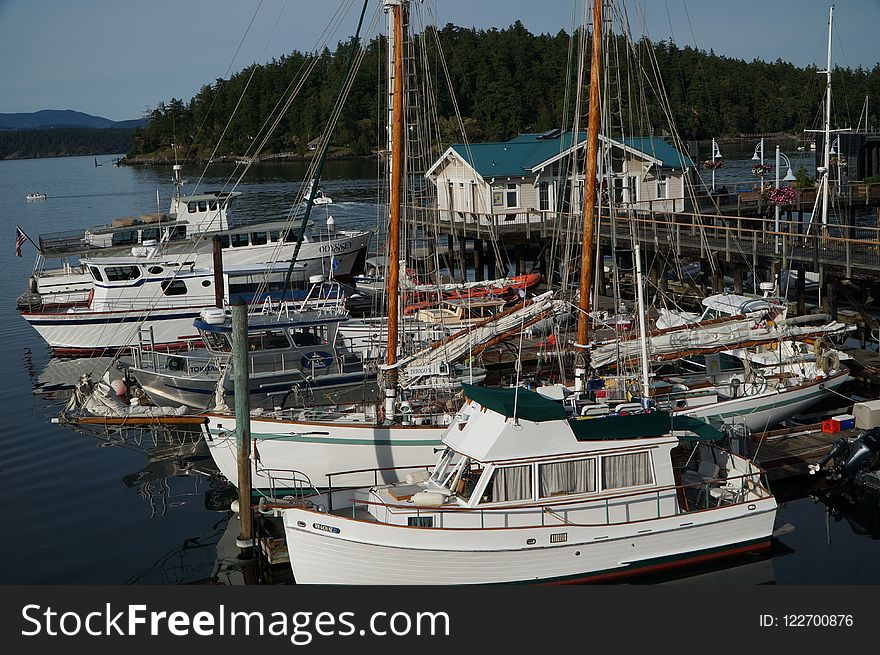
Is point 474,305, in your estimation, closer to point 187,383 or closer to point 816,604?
point 187,383

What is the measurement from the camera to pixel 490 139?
157000 mm

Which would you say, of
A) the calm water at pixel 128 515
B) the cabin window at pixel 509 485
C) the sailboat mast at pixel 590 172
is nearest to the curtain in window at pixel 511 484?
the cabin window at pixel 509 485

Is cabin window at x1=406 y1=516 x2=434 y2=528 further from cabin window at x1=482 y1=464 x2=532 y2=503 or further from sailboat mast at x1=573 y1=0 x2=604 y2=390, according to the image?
sailboat mast at x1=573 y1=0 x2=604 y2=390

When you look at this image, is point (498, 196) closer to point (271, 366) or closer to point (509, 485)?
→ point (271, 366)

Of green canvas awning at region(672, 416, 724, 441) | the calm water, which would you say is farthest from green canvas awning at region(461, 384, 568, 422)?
the calm water

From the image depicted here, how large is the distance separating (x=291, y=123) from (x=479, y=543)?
179545mm

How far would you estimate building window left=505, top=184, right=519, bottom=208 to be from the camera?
50.7 meters

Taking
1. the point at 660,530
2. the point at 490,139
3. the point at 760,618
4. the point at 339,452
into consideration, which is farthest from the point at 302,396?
the point at 490,139

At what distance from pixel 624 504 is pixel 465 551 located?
→ 137 inches

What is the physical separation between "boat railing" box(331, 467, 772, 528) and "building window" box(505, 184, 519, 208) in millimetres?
30847

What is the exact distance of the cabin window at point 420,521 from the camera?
19.2 m

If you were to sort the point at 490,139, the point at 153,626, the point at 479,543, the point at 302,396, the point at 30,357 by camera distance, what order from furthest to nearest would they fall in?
1. the point at 490,139
2. the point at 30,357
3. the point at 302,396
4. the point at 479,543
5. the point at 153,626

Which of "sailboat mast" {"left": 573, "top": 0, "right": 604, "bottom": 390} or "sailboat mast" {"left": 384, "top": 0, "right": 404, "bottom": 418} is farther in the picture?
"sailboat mast" {"left": 573, "top": 0, "right": 604, "bottom": 390}

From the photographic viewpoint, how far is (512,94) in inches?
6348
